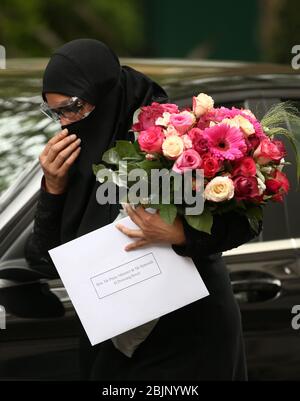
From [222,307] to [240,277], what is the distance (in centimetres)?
59

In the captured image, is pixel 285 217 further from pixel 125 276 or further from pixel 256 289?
pixel 125 276

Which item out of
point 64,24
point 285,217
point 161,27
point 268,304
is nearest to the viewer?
point 268,304

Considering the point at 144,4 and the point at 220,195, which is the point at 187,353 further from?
the point at 144,4

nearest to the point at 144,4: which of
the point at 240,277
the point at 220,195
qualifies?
the point at 240,277

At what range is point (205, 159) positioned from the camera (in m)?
2.85

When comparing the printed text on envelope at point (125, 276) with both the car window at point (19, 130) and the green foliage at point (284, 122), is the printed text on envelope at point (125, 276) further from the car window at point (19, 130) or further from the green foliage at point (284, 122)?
the car window at point (19, 130)

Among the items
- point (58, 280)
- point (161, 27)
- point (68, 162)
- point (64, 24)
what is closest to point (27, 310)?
point (58, 280)

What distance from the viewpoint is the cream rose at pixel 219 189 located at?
2.81 m

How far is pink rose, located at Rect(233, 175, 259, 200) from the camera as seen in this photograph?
284cm

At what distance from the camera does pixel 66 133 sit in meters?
3.02

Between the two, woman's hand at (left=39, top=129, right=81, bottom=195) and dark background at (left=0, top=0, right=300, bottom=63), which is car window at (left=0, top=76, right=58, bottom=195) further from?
dark background at (left=0, top=0, right=300, bottom=63)

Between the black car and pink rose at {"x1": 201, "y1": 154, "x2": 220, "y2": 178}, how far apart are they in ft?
2.21

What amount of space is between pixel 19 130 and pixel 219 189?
129cm

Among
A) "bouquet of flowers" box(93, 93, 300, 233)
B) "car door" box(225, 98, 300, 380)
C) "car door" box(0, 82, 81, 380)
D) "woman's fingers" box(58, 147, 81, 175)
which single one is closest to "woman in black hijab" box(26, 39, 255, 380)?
"woman's fingers" box(58, 147, 81, 175)
